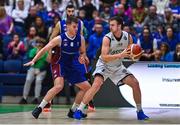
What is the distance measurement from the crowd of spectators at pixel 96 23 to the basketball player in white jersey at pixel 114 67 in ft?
17.1

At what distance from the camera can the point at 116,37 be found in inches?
383

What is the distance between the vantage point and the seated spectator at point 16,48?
55.0ft

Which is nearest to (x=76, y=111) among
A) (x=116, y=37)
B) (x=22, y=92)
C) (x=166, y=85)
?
(x=116, y=37)

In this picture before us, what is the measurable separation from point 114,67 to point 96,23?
6.82 m

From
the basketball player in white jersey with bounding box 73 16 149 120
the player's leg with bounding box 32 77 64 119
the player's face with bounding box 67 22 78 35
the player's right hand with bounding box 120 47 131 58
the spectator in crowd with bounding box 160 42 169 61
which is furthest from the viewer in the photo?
Result: the spectator in crowd with bounding box 160 42 169 61

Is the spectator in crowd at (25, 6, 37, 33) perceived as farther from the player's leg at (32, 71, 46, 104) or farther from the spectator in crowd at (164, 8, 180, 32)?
the spectator in crowd at (164, 8, 180, 32)

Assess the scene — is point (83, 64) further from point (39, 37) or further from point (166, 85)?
point (39, 37)

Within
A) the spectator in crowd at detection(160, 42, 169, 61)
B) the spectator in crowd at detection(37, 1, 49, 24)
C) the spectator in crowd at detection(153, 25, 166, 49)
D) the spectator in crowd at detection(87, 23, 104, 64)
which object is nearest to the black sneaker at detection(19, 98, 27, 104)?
the spectator in crowd at detection(87, 23, 104, 64)

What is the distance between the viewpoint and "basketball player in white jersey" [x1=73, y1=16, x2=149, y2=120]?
961 centimetres

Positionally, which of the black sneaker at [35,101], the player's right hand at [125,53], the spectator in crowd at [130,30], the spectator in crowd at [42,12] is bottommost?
the black sneaker at [35,101]

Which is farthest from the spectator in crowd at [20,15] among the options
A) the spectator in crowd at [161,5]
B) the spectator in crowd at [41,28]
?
the spectator in crowd at [161,5]

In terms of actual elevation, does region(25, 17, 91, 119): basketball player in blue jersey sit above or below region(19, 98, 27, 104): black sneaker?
above

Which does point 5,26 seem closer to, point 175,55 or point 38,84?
point 38,84

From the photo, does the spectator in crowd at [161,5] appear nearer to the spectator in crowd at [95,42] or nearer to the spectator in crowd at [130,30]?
the spectator in crowd at [130,30]
